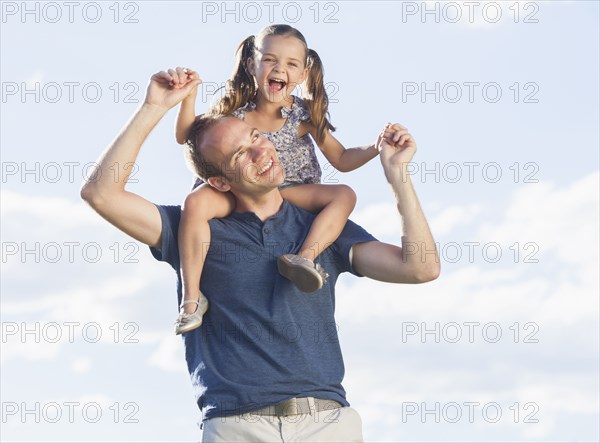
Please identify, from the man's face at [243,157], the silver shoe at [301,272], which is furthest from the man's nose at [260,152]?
the silver shoe at [301,272]

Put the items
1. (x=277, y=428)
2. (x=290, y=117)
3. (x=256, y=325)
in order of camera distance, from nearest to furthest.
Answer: (x=277, y=428)
(x=256, y=325)
(x=290, y=117)

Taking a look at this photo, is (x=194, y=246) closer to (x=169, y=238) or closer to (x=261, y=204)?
(x=169, y=238)

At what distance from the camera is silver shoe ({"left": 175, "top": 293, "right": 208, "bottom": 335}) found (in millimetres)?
3395

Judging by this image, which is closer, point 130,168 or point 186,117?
point 130,168

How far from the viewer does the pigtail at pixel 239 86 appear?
14.7 feet

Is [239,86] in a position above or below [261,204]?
above

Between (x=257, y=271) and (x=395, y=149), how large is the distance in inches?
28.1

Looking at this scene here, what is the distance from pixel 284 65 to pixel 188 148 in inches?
34.6

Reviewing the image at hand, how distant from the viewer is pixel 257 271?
3.48m

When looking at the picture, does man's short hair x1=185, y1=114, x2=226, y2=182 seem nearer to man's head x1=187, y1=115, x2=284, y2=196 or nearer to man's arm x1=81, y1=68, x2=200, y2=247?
man's head x1=187, y1=115, x2=284, y2=196

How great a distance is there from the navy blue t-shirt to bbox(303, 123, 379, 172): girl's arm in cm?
75

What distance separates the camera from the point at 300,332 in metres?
3.40

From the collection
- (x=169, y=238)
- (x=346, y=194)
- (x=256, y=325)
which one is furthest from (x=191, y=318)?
(x=346, y=194)

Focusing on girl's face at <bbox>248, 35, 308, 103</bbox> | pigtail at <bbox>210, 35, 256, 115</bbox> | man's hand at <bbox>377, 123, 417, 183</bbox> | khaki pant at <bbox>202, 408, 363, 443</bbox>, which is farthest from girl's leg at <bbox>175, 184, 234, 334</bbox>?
girl's face at <bbox>248, 35, 308, 103</bbox>
